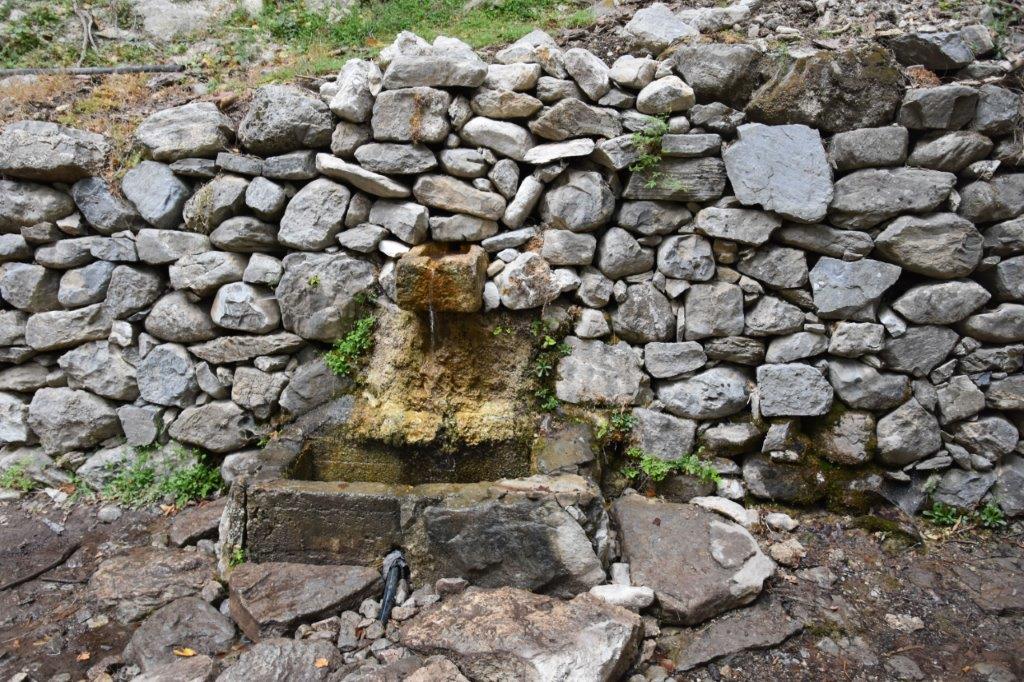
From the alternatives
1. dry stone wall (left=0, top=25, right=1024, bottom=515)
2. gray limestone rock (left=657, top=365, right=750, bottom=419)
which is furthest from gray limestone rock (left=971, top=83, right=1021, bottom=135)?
gray limestone rock (left=657, top=365, right=750, bottom=419)

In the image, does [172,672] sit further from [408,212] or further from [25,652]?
[408,212]

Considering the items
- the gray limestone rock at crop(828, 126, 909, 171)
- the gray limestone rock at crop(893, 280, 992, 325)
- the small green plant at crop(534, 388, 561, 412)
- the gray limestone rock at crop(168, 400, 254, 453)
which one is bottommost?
the small green plant at crop(534, 388, 561, 412)

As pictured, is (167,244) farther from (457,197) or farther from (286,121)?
(457,197)

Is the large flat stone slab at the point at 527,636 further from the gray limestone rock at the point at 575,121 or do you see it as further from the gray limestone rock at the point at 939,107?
the gray limestone rock at the point at 939,107

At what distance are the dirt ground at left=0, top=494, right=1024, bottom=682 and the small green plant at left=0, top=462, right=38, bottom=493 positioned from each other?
0.33 metres

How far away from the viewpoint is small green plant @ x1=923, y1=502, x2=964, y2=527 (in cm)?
376

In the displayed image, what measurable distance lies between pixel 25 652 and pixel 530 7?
224 inches

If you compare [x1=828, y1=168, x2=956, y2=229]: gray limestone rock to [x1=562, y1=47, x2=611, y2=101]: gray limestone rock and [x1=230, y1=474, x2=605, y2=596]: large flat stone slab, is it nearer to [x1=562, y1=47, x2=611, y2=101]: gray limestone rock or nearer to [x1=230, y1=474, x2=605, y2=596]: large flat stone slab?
[x1=562, y1=47, x2=611, y2=101]: gray limestone rock

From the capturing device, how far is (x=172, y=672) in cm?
285

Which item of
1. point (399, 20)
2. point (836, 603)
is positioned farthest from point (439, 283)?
point (399, 20)

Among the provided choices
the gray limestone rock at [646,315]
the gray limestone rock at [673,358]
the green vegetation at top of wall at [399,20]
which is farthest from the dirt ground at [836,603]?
the green vegetation at top of wall at [399,20]

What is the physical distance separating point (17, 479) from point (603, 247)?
4.17m

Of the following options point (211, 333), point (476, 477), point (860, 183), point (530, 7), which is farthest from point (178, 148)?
point (860, 183)

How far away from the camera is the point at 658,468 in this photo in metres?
3.90
